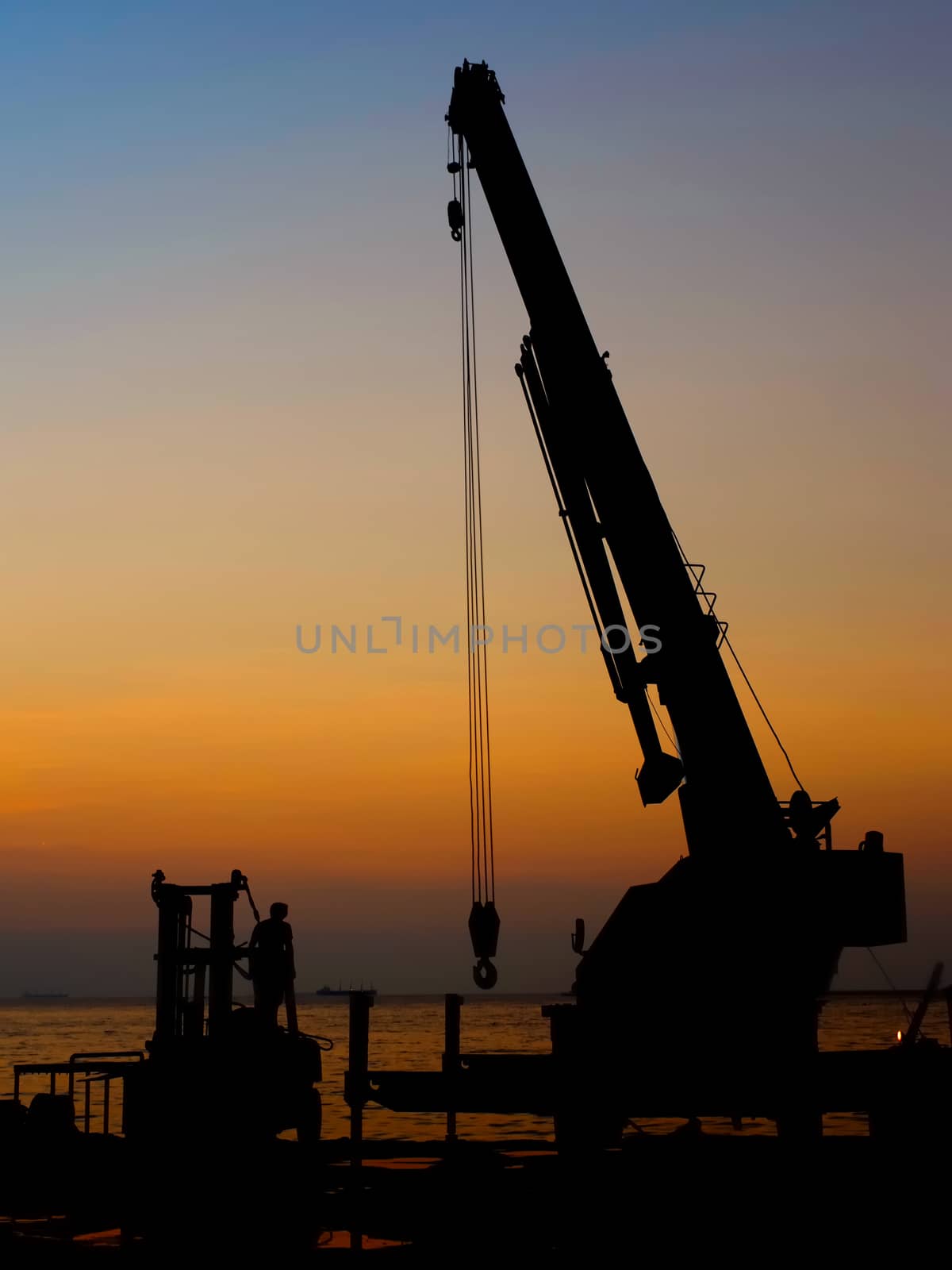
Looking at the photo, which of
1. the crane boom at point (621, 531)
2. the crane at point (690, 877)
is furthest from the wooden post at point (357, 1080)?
the crane boom at point (621, 531)

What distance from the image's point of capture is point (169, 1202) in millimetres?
19469

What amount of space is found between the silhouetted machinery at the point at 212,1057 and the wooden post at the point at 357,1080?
1.89 feet

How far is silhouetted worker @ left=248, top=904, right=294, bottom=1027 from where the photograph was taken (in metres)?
21.4

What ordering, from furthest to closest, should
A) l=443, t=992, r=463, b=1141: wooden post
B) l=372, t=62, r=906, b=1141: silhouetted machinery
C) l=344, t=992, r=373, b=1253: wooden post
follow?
l=443, t=992, r=463, b=1141: wooden post
l=344, t=992, r=373, b=1253: wooden post
l=372, t=62, r=906, b=1141: silhouetted machinery

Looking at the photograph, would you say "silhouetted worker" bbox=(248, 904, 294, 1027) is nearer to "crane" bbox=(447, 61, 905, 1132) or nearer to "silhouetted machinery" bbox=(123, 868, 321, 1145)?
"silhouetted machinery" bbox=(123, 868, 321, 1145)

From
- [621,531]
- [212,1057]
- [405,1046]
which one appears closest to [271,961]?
[212,1057]

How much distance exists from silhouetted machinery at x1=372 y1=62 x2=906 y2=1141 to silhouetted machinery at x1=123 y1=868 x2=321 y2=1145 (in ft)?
6.59

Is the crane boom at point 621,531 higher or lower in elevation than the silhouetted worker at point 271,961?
higher

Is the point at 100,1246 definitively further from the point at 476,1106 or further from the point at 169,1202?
the point at 476,1106

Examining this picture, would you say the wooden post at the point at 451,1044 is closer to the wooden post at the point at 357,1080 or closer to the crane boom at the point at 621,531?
the wooden post at the point at 357,1080

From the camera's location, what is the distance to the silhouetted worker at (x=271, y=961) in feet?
70.2

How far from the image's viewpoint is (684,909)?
18484mm

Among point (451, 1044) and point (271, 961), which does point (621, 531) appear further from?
point (451, 1044)

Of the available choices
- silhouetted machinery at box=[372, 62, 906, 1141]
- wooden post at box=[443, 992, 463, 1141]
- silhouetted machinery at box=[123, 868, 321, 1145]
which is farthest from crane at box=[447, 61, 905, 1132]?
silhouetted machinery at box=[123, 868, 321, 1145]
